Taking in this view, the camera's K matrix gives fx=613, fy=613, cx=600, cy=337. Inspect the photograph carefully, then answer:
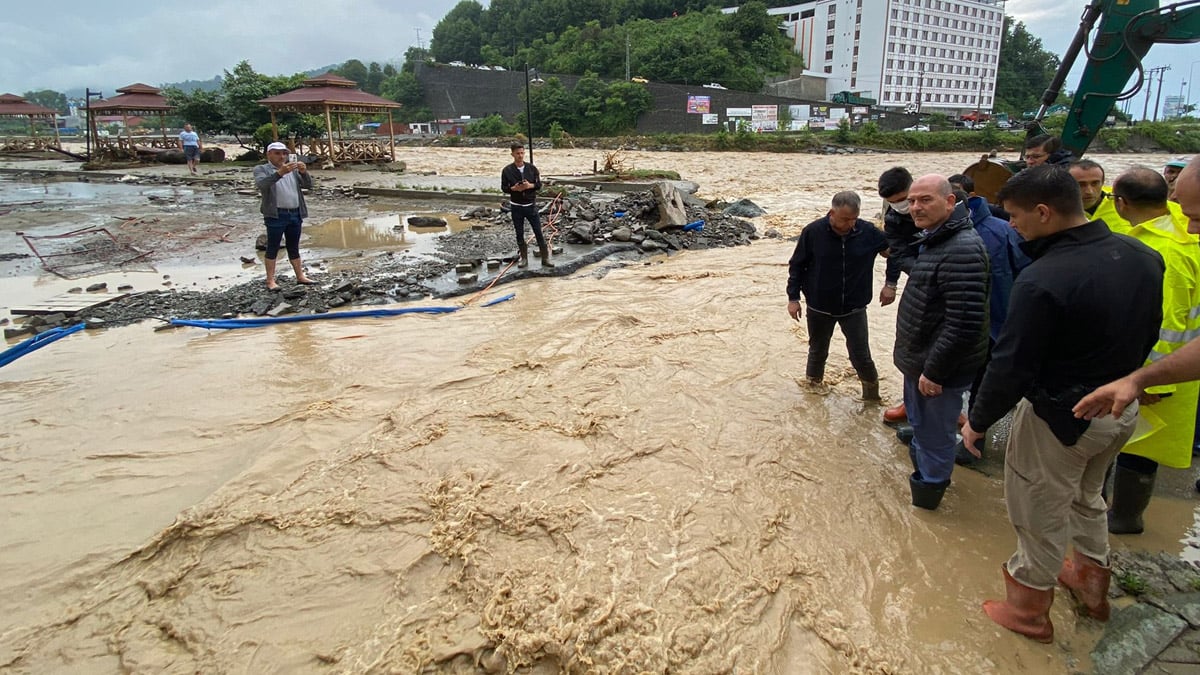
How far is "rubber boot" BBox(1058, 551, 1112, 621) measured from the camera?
2.62m

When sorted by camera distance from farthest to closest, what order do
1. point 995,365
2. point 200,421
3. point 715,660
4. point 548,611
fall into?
point 200,421
point 548,611
point 715,660
point 995,365

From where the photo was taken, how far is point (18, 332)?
6.77 metres

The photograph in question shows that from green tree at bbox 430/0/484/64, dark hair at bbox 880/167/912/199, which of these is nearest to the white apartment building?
green tree at bbox 430/0/484/64

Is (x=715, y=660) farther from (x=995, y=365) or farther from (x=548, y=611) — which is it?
(x=995, y=365)

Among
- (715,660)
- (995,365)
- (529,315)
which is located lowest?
(715,660)

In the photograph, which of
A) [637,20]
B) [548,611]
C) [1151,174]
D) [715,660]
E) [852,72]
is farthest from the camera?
[637,20]

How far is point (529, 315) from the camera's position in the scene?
7438 millimetres

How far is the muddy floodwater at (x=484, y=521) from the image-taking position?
8.93ft

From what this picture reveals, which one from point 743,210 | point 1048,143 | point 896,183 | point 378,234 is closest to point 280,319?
point 378,234

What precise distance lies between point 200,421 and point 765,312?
592 centimetres

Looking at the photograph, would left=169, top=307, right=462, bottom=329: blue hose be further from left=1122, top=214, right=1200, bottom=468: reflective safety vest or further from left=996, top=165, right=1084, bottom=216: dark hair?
left=1122, top=214, right=1200, bottom=468: reflective safety vest

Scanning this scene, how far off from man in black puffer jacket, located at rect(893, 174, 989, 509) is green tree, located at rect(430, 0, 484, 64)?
105 meters

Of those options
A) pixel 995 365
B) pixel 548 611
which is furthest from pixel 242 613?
pixel 995 365

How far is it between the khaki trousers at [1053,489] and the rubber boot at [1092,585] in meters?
0.07
